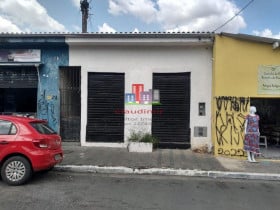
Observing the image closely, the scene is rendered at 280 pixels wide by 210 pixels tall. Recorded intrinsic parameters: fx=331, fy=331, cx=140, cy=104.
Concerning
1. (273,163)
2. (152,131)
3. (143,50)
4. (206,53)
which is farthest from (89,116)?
(273,163)

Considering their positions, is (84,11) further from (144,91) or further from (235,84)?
(235,84)

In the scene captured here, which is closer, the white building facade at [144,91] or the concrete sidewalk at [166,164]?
the concrete sidewalk at [166,164]

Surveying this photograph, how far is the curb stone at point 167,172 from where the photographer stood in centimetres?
884

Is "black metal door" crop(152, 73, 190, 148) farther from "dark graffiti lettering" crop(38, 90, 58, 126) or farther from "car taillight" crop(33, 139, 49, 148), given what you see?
"car taillight" crop(33, 139, 49, 148)

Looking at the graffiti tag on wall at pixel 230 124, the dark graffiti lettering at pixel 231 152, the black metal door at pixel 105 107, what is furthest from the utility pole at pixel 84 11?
the dark graffiti lettering at pixel 231 152

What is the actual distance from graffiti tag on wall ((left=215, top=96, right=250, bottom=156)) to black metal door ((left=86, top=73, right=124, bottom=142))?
3566 mm

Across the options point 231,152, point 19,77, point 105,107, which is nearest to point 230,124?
point 231,152

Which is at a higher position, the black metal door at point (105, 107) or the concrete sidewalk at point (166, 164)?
the black metal door at point (105, 107)

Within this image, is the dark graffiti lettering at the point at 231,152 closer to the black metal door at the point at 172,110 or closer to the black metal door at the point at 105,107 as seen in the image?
the black metal door at the point at 172,110

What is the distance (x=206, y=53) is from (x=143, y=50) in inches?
92.5

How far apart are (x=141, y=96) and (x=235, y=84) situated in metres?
3.44

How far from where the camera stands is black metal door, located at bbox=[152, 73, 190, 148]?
40.6 ft

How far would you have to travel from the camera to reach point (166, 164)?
9688 millimetres

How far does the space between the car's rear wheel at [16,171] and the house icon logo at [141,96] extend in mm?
5733
